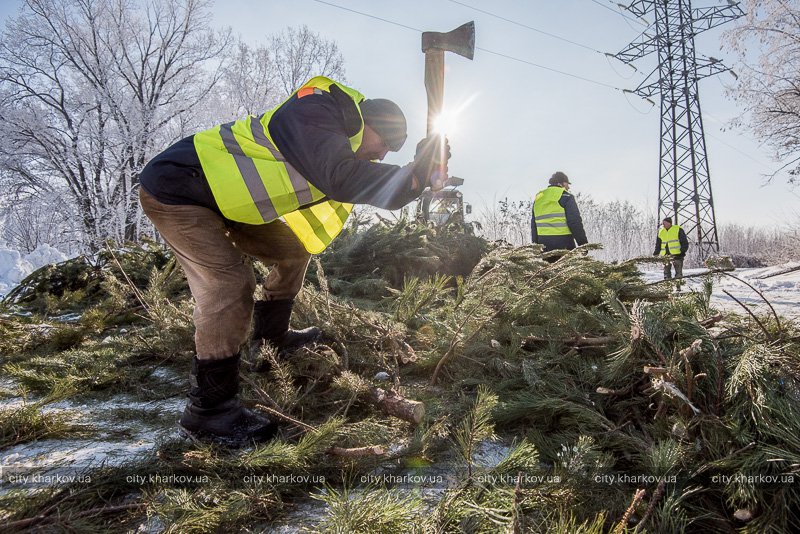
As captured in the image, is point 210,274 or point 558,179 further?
point 558,179

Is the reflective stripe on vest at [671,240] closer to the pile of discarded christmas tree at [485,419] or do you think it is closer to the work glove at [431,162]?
the pile of discarded christmas tree at [485,419]

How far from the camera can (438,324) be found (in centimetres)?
270

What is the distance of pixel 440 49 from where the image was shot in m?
2.40

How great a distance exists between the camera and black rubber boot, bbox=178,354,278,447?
5.82 feet

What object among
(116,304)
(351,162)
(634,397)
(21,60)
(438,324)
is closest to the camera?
(351,162)

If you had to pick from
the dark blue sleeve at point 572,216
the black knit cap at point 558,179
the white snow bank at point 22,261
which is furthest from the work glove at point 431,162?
the white snow bank at point 22,261

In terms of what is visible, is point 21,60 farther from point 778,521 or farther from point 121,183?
point 778,521

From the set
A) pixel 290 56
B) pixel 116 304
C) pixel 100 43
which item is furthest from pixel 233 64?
pixel 116 304

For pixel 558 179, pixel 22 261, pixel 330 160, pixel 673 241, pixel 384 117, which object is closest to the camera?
pixel 330 160

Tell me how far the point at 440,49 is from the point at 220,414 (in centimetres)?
226

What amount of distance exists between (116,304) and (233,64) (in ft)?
53.7

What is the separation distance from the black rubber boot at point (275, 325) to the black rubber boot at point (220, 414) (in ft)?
2.10

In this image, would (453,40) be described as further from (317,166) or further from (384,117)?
(317,166)

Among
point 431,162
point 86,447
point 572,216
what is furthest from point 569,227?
point 86,447
